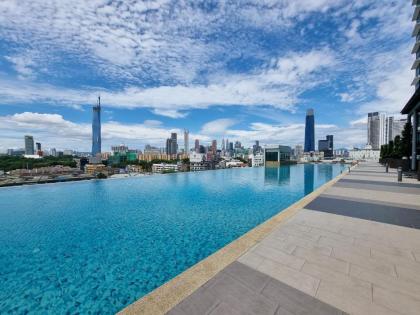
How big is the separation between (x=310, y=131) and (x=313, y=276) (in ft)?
604

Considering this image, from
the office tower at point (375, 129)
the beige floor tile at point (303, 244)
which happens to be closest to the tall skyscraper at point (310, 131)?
the office tower at point (375, 129)

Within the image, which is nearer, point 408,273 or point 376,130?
point 408,273

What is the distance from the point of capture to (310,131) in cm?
16412

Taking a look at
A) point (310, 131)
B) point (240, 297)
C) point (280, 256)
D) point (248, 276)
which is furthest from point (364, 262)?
point (310, 131)

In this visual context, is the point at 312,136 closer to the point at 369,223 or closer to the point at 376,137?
the point at 376,137

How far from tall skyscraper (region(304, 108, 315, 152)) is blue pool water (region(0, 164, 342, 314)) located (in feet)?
556

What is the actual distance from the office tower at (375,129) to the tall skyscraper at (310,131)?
1564 inches

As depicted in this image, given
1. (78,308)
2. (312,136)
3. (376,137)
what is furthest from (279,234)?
(376,137)

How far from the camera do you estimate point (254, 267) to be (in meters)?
3.42

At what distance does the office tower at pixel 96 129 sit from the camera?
406 ft

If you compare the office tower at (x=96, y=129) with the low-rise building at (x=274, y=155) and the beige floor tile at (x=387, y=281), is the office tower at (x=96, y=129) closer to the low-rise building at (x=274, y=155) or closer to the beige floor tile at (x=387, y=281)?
the low-rise building at (x=274, y=155)

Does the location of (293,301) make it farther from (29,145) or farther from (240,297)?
(29,145)

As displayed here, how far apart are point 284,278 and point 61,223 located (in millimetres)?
10785

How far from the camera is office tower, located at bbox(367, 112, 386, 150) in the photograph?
452ft
